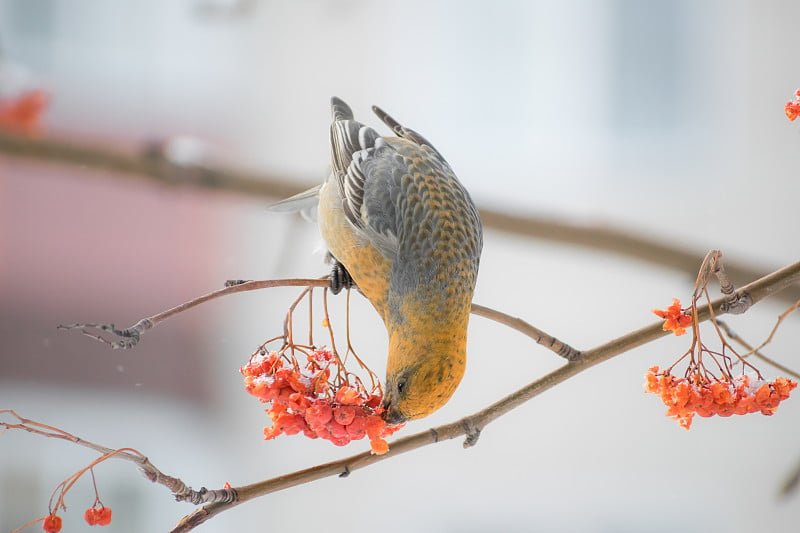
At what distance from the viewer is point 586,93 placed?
2.17 meters

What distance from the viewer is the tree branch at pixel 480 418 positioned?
0.68 metres

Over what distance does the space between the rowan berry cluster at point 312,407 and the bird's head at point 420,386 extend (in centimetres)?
2

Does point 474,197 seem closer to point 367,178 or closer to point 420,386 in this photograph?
point 367,178

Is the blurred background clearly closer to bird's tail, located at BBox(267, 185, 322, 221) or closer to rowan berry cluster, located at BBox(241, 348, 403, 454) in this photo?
bird's tail, located at BBox(267, 185, 322, 221)

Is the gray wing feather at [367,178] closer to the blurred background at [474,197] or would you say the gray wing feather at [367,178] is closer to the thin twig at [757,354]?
the thin twig at [757,354]

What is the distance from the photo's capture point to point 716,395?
0.71 meters

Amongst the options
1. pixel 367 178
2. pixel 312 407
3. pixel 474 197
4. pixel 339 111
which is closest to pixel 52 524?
pixel 312 407

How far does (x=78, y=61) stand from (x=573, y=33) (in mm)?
1443

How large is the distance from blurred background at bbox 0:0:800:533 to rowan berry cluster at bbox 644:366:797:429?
864 millimetres

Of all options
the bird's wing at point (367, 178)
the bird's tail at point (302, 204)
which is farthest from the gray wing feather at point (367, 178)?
the bird's tail at point (302, 204)

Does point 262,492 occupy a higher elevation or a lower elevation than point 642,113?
lower

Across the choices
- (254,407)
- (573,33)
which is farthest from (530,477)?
(573,33)

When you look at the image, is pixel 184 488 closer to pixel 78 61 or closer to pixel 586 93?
pixel 586 93

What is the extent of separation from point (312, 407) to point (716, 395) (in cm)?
35
